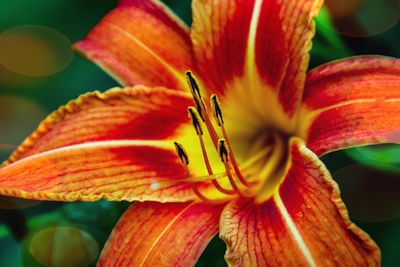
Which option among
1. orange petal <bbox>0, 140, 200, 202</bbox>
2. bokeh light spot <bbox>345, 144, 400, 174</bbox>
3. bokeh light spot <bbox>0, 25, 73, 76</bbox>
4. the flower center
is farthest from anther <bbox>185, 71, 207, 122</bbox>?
bokeh light spot <bbox>0, 25, 73, 76</bbox>

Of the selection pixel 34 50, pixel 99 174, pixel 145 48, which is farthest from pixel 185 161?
pixel 34 50

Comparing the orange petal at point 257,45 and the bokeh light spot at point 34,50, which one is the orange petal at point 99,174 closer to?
the orange petal at point 257,45

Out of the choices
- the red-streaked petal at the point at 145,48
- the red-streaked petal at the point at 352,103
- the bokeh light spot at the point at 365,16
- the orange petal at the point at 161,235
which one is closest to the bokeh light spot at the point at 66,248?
the orange petal at the point at 161,235

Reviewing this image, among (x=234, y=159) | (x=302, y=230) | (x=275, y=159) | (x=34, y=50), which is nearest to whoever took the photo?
(x=302, y=230)

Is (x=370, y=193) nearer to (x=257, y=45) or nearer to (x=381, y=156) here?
(x=381, y=156)

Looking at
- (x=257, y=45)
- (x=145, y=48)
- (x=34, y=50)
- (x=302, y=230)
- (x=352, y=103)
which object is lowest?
(x=302, y=230)

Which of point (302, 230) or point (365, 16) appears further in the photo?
point (365, 16)

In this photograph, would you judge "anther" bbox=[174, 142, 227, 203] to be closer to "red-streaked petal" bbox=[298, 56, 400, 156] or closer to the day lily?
the day lily

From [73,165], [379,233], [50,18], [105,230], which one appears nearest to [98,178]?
[73,165]
